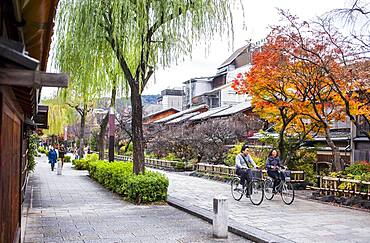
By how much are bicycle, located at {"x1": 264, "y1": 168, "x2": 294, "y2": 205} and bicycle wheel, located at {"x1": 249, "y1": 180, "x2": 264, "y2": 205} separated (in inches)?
20.0

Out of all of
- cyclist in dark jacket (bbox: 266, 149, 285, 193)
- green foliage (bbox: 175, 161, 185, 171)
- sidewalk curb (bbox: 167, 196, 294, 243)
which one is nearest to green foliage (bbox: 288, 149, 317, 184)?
cyclist in dark jacket (bbox: 266, 149, 285, 193)

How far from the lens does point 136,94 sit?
44.1ft

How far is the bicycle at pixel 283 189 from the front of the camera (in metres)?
12.5

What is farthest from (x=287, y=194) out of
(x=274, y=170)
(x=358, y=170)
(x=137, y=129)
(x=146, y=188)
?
(x=137, y=129)

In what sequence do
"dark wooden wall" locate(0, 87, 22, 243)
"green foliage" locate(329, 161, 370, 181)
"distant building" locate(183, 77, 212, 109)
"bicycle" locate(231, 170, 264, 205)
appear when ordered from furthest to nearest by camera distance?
"distant building" locate(183, 77, 212, 109), "green foliage" locate(329, 161, 370, 181), "bicycle" locate(231, 170, 264, 205), "dark wooden wall" locate(0, 87, 22, 243)

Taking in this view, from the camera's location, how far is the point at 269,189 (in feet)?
44.5

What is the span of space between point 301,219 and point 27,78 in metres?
8.68

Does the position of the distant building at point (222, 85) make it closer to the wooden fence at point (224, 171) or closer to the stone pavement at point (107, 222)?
the wooden fence at point (224, 171)

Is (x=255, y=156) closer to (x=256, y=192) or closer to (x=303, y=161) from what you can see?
(x=303, y=161)

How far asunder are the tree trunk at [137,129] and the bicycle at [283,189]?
4.27 metres

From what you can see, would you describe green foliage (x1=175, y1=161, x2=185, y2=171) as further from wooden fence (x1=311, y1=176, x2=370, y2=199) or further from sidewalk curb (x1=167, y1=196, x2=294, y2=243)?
sidewalk curb (x1=167, y1=196, x2=294, y2=243)

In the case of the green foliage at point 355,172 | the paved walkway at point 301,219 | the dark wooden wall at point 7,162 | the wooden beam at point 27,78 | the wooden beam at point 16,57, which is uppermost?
→ the wooden beam at point 16,57

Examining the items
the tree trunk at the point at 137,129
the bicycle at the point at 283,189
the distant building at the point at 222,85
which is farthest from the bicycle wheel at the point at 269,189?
the distant building at the point at 222,85

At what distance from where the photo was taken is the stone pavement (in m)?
8.10
